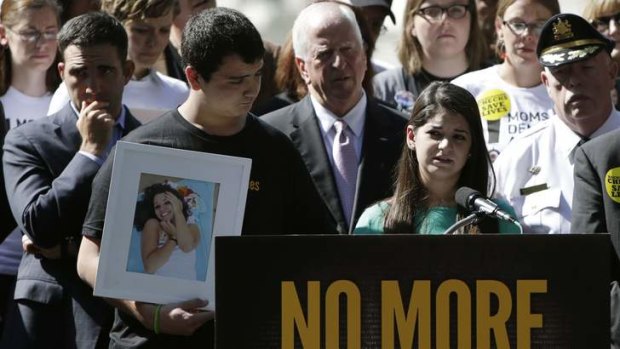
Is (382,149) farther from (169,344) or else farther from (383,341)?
(383,341)

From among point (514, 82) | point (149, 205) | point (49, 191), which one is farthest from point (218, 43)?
point (514, 82)

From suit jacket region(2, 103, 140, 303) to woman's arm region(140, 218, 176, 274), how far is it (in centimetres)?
76

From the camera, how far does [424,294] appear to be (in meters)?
3.49

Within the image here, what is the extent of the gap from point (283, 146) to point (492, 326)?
1.46 metres

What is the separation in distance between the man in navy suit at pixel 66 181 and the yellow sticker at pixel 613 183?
192 centimetres

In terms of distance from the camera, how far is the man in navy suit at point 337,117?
5.75m

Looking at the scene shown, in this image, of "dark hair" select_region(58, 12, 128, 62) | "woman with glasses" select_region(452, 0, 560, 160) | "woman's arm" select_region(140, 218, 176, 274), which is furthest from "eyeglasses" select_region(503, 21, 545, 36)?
"woman's arm" select_region(140, 218, 176, 274)

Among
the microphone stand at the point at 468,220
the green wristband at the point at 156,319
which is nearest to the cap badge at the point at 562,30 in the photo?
the microphone stand at the point at 468,220

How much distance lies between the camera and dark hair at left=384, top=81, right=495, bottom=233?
16.1 ft

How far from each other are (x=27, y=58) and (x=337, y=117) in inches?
70.8

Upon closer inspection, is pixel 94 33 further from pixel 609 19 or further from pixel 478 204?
pixel 609 19

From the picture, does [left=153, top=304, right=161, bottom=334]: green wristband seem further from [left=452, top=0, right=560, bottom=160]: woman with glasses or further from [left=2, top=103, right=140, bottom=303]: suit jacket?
[left=452, top=0, right=560, bottom=160]: woman with glasses

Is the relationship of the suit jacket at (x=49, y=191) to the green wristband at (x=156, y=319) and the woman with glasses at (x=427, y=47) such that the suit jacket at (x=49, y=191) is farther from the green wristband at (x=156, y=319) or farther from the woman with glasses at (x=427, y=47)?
the woman with glasses at (x=427, y=47)

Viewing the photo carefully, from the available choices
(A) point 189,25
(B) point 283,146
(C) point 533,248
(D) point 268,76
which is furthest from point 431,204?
(D) point 268,76
